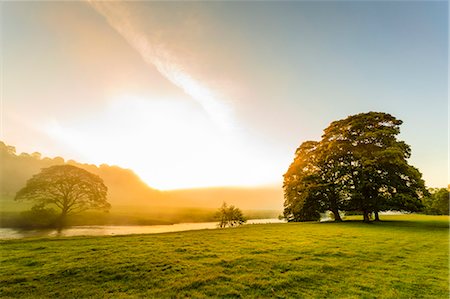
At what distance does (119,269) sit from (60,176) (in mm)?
47701

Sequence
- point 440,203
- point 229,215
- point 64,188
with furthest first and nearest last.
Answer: point 440,203 < point 229,215 < point 64,188

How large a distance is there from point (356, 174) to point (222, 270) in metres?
37.6

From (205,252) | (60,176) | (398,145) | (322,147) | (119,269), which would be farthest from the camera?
(60,176)

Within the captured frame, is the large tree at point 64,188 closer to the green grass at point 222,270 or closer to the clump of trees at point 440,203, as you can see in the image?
the green grass at point 222,270

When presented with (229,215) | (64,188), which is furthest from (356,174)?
(64,188)

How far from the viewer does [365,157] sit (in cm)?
3806

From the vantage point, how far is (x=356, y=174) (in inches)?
1591

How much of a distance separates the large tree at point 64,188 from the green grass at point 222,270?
1353 inches

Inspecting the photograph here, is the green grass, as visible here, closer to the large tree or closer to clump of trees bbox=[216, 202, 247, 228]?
the large tree

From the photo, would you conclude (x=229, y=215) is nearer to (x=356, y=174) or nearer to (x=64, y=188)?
(x=356, y=174)

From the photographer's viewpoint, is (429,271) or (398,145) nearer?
(429,271)

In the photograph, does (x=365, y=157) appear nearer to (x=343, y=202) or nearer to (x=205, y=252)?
(x=343, y=202)

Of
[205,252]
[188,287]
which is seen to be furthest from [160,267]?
[205,252]

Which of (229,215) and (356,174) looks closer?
(356,174)
